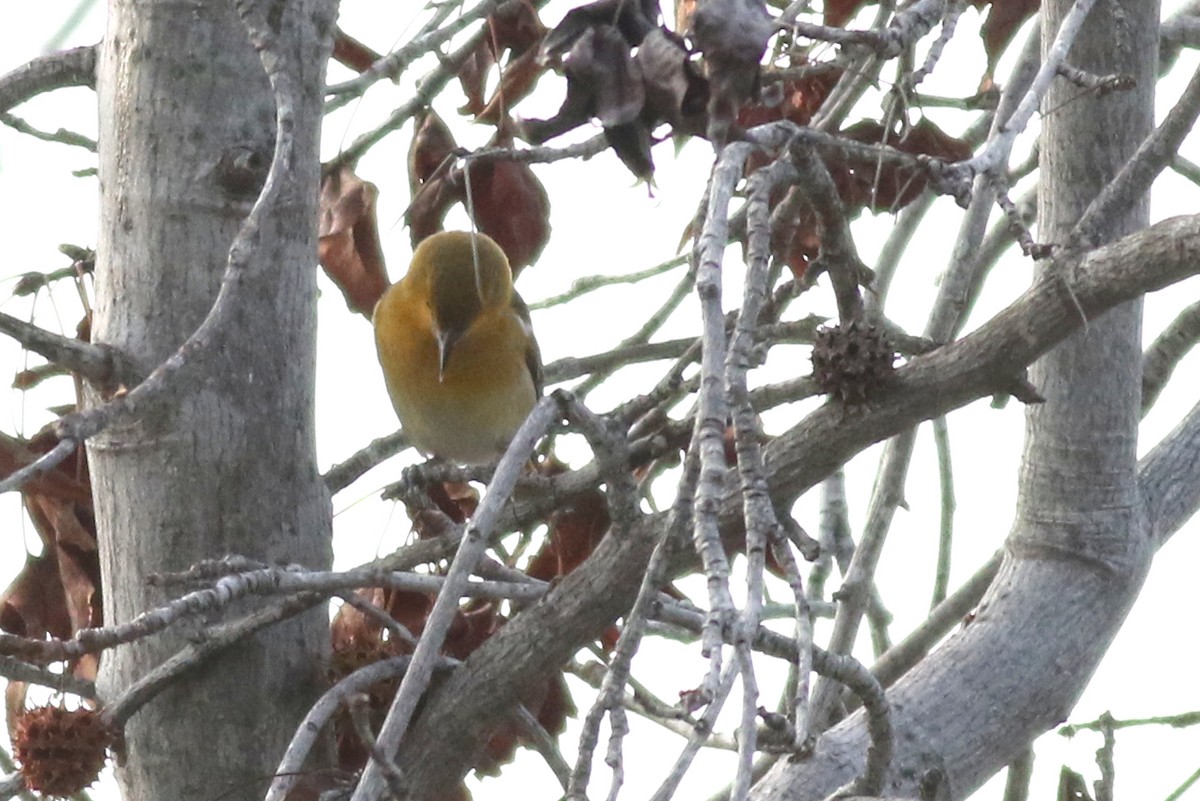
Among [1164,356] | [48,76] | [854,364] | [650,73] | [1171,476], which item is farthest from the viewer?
[1164,356]

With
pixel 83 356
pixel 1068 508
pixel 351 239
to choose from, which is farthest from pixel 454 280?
pixel 1068 508

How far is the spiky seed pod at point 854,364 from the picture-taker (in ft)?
6.80

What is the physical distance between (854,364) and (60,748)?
4.20ft

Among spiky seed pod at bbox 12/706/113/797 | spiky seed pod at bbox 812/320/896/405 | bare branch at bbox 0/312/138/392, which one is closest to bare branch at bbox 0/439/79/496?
bare branch at bbox 0/312/138/392

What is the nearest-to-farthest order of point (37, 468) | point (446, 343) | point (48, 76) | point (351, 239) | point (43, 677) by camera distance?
1. point (37, 468)
2. point (43, 677)
3. point (48, 76)
4. point (351, 239)
5. point (446, 343)

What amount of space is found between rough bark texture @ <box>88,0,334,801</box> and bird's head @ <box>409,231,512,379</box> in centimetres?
160

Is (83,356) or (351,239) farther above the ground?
(351,239)

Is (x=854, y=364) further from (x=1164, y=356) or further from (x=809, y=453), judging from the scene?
Result: (x=1164, y=356)

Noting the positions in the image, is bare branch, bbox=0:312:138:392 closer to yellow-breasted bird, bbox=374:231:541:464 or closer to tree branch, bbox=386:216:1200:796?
tree branch, bbox=386:216:1200:796

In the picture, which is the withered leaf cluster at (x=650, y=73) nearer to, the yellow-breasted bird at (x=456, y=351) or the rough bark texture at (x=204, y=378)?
the rough bark texture at (x=204, y=378)

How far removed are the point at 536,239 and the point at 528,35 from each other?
0.41 metres

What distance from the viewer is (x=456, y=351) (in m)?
4.36

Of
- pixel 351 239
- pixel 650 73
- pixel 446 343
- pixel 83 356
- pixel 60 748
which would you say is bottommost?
pixel 60 748

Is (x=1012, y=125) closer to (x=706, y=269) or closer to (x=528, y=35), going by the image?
(x=706, y=269)
